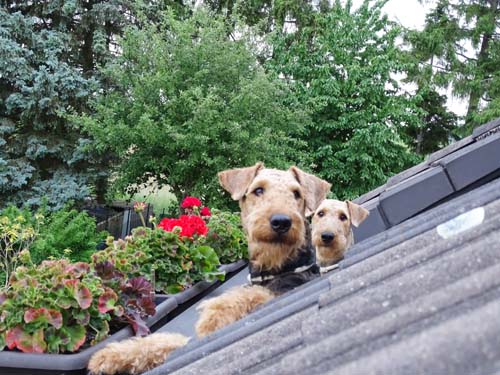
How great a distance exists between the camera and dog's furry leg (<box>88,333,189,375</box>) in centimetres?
179

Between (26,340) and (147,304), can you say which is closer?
(26,340)

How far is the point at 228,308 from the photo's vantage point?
1.87 m

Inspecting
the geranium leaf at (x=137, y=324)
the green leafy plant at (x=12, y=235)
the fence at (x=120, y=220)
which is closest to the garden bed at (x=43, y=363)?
the geranium leaf at (x=137, y=324)

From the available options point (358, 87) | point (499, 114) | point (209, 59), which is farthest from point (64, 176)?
point (499, 114)

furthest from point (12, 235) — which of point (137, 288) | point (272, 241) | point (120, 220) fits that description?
point (120, 220)

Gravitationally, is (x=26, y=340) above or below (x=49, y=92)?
below

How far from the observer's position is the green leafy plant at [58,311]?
190cm

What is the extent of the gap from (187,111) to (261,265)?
8528 millimetres

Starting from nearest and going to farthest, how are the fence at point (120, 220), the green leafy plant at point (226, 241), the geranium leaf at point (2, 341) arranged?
1. the geranium leaf at point (2, 341)
2. the green leafy plant at point (226, 241)
3. the fence at point (120, 220)

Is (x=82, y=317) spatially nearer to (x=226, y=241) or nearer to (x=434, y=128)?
(x=226, y=241)

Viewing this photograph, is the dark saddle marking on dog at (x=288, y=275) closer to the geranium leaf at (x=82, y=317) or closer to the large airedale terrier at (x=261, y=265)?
the large airedale terrier at (x=261, y=265)

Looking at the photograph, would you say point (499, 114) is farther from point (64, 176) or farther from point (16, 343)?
point (16, 343)

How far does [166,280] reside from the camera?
3.22 meters

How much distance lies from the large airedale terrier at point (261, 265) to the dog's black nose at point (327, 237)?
324 mm
